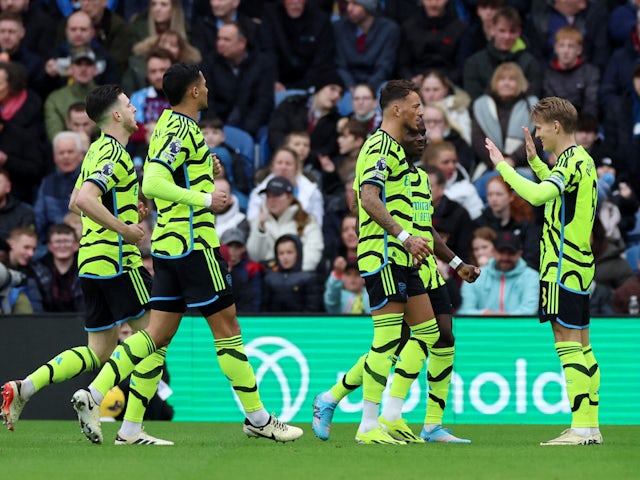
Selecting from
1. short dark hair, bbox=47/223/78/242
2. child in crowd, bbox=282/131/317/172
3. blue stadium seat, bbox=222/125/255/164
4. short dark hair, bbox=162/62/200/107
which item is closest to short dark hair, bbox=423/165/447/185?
child in crowd, bbox=282/131/317/172

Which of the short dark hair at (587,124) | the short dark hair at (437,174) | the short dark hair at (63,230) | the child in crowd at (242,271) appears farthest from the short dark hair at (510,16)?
the short dark hair at (63,230)

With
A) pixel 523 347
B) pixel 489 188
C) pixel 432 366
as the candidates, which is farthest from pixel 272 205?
pixel 432 366

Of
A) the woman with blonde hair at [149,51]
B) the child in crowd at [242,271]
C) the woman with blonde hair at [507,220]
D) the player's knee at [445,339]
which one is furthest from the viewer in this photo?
the woman with blonde hair at [149,51]

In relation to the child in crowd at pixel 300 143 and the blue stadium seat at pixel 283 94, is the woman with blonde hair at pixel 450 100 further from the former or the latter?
the blue stadium seat at pixel 283 94

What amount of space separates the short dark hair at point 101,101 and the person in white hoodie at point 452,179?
20.3 feet

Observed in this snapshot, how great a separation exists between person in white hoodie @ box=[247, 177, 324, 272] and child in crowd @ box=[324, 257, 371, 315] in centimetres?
74

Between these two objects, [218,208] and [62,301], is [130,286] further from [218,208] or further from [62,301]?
[62,301]

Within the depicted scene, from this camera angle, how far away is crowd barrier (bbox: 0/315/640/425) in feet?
43.3

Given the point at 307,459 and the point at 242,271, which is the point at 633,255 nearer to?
the point at 242,271

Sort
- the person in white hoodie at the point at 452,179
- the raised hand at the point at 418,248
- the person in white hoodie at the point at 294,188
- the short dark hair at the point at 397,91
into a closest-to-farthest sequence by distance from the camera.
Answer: the raised hand at the point at 418,248, the short dark hair at the point at 397,91, the person in white hoodie at the point at 452,179, the person in white hoodie at the point at 294,188

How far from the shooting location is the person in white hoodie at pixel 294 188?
52.7 ft

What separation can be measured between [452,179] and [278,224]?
2003mm

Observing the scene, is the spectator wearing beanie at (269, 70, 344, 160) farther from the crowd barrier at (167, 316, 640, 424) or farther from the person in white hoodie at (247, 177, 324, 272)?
the crowd barrier at (167, 316, 640, 424)

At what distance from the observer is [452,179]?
15859 mm
